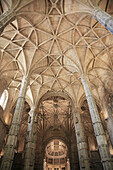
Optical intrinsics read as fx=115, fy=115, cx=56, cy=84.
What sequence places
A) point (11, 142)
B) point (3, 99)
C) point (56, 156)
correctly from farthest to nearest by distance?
1. point (56, 156)
2. point (3, 99)
3. point (11, 142)

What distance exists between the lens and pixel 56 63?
1769 cm

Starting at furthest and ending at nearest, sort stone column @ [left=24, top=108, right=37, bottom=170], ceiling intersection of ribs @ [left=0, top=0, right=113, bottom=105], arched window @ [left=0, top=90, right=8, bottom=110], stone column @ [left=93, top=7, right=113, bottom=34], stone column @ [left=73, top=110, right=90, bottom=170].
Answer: arched window @ [left=0, top=90, right=8, bottom=110] < stone column @ [left=24, top=108, right=37, bottom=170] < stone column @ [left=73, top=110, right=90, bottom=170] < ceiling intersection of ribs @ [left=0, top=0, right=113, bottom=105] < stone column @ [left=93, top=7, right=113, bottom=34]

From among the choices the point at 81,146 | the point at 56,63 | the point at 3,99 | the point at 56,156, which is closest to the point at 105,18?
→ the point at 56,63

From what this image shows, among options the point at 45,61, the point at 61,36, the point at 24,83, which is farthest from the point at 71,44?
the point at 24,83

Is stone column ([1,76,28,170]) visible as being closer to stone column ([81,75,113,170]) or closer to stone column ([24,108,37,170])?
stone column ([81,75,113,170])

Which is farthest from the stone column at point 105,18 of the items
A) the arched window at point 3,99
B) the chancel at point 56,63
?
the arched window at point 3,99

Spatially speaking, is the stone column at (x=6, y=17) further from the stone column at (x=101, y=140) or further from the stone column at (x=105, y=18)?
the stone column at (x=101, y=140)

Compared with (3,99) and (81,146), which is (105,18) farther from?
(3,99)

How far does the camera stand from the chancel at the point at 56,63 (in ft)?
32.1

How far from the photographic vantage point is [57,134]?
3036 centimetres

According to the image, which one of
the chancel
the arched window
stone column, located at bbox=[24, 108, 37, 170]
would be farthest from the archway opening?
the arched window

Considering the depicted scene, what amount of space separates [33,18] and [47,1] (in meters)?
2.22

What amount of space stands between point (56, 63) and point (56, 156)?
36095mm

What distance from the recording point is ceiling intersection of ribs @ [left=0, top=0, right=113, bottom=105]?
12602mm
